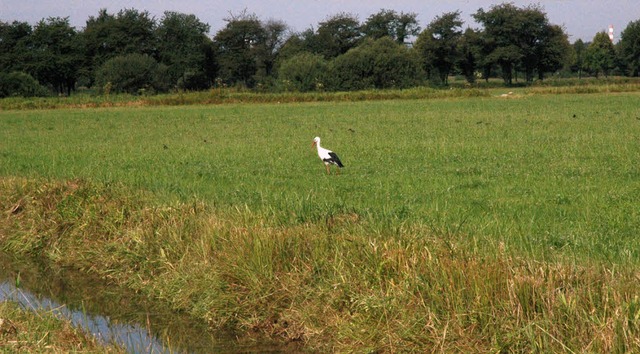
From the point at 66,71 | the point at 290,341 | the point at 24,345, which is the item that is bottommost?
the point at 290,341

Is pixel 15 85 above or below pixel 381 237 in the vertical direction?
above

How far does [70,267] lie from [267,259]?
4.15 meters

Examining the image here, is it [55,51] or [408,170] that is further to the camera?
[55,51]

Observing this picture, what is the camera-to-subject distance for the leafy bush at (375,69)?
66250mm

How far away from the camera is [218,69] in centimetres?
9262

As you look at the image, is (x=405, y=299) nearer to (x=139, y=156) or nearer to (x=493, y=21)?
(x=139, y=156)

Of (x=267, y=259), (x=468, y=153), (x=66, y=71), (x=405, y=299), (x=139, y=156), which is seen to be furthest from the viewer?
(x=66, y=71)

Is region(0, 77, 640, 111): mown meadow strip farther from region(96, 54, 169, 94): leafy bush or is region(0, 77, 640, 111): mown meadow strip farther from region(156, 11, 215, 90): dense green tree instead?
region(156, 11, 215, 90): dense green tree

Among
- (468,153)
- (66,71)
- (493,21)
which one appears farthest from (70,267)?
(493,21)

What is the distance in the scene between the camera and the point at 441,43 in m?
98.8

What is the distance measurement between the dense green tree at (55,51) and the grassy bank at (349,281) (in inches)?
2857

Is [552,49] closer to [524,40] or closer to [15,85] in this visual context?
[524,40]

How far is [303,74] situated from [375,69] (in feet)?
22.2

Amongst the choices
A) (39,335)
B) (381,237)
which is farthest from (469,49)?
(39,335)
